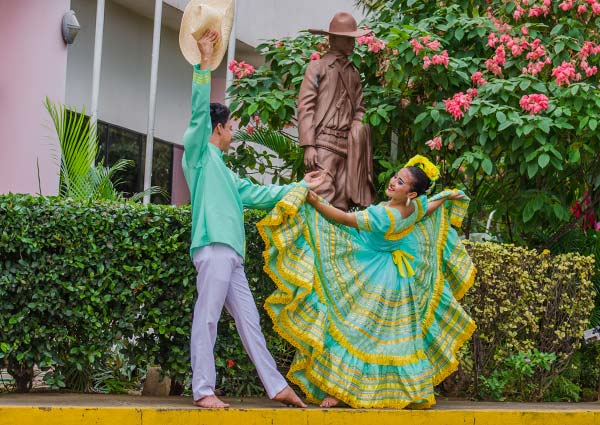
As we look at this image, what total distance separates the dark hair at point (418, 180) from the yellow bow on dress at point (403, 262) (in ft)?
1.33

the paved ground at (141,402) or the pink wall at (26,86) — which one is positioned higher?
the pink wall at (26,86)

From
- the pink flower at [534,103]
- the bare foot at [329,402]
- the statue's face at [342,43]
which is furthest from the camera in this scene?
the statue's face at [342,43]

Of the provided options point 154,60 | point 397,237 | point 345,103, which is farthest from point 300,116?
point 154,60

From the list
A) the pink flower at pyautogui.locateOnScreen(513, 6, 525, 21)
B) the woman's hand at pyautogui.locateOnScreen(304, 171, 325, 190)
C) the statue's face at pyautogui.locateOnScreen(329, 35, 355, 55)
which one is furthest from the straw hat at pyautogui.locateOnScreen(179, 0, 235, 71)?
the pink flower at pyautogui.locateOnScreen(513, 6, 525, 21)

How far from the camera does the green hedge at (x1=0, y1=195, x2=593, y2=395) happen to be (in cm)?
633

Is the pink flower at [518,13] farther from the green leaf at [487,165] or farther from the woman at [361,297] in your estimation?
the woman at [361,297]

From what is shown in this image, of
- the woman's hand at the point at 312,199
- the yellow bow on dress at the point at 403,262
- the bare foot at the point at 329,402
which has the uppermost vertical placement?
the woman's hand at the point at 312,199

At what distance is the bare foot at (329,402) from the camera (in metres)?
6.43

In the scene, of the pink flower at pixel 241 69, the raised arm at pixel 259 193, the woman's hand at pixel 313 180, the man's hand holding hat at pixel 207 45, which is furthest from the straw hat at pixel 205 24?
the pink flower at pixel 241 69

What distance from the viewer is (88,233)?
6.45 metres

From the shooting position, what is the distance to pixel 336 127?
8523mm

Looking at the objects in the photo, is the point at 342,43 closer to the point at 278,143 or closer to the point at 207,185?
the point at 278,143

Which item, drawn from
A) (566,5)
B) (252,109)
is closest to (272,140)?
(252,109)

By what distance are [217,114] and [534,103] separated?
3.06 metres
